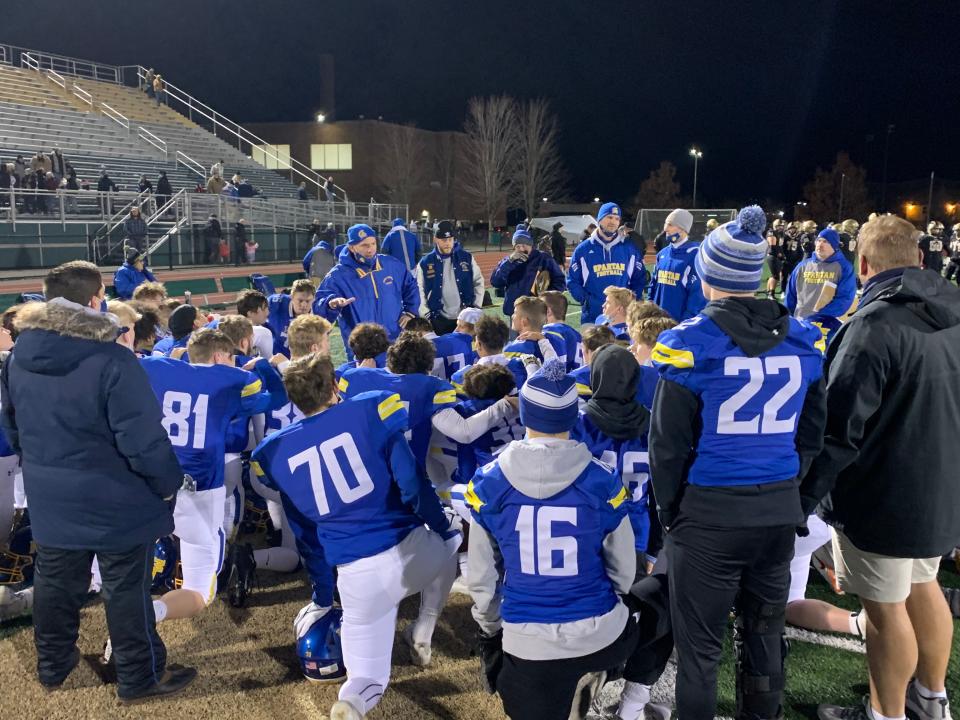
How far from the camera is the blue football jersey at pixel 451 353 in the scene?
593 centimetres

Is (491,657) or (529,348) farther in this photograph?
(529,348)

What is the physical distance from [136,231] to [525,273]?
12962 millimetres

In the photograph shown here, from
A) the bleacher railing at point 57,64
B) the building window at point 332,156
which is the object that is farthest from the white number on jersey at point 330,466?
the building window at point 332,156

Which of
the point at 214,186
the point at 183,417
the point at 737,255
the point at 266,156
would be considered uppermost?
the point at 266,156

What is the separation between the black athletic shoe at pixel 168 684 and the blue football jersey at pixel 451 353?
9.24 ft

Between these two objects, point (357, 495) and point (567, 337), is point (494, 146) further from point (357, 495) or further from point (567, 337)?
point (357, 495)

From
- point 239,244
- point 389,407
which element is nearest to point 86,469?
point 389,407

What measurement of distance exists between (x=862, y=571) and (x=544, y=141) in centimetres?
5173

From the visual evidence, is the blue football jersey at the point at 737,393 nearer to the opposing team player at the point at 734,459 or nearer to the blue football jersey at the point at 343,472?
the opposing team player at the point at 734,459

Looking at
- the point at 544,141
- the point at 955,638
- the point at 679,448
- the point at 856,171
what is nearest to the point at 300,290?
the point at 679,448

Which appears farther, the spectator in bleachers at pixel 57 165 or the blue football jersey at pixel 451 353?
the spectator in bleachers at pixel 57 165

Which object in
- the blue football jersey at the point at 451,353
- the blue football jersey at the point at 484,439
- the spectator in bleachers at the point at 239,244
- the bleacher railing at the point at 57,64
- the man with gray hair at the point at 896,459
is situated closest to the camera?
the man with gray hair at the point at 896,459

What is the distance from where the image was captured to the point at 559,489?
8.85ft

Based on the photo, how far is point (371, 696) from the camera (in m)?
3.36
